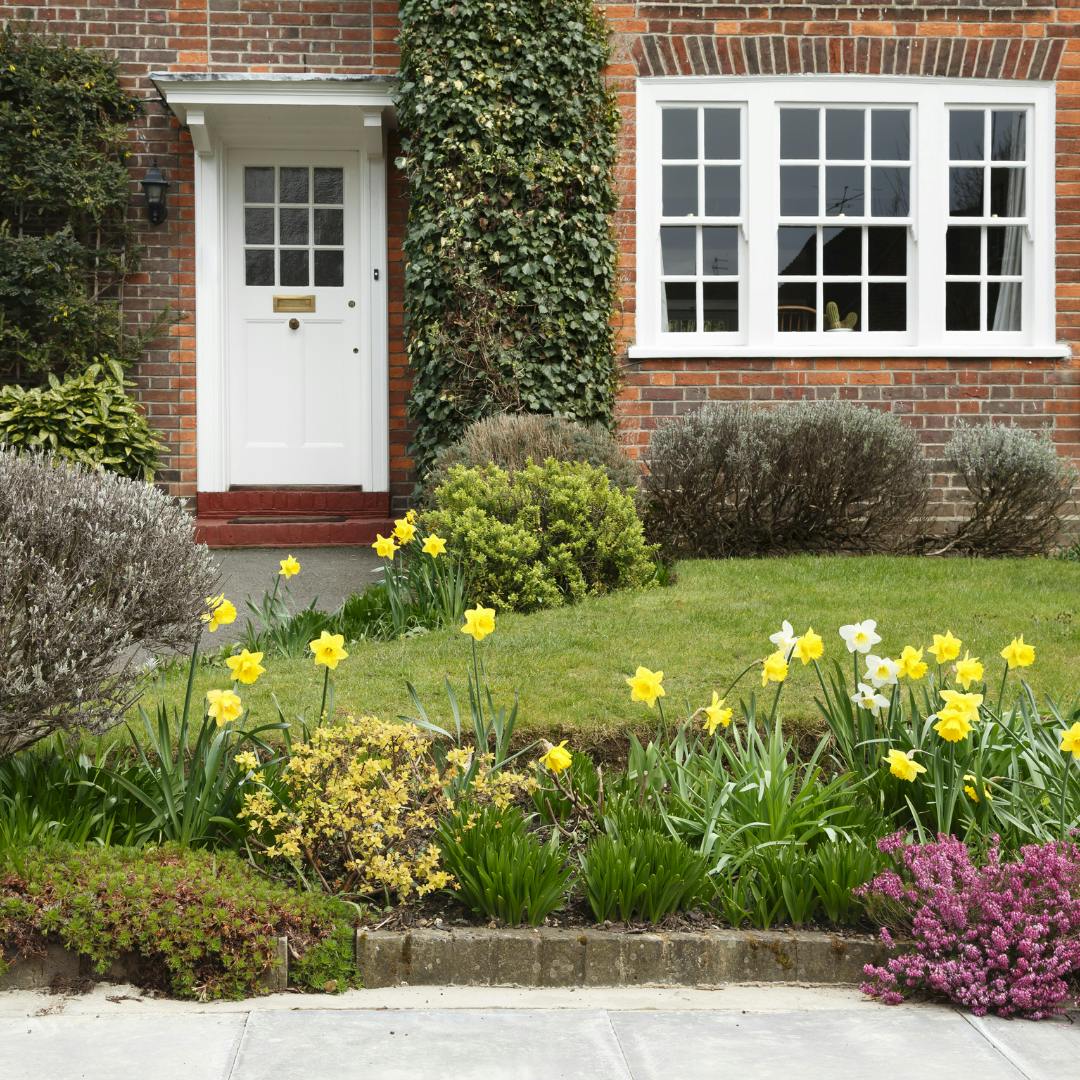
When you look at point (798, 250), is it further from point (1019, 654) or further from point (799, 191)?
point (1019, 654)

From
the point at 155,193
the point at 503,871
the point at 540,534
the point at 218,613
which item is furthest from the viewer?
the point at 155,193

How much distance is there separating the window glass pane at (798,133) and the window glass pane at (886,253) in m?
0.79

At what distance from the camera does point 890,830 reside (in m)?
3.66

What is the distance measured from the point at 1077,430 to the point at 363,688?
23.1 feet

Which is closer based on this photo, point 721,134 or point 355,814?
point 355,814

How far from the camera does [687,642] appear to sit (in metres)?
5.62

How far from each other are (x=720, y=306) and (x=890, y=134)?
71.4 inches

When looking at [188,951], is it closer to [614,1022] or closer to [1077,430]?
[614,1022]

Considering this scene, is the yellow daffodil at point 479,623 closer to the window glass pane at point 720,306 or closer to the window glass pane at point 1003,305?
the window glass pane at point 720,306

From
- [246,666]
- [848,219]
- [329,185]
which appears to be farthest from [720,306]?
[246,666]

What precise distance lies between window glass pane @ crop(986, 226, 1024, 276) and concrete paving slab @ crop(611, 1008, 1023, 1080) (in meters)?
8.27

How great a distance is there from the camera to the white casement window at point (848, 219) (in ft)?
32.3

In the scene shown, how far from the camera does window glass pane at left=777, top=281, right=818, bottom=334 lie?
10.1m

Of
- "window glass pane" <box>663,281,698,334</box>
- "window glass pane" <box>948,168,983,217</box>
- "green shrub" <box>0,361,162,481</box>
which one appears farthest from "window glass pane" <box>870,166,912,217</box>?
"green shrub" <box>0,361,162,481</box>
